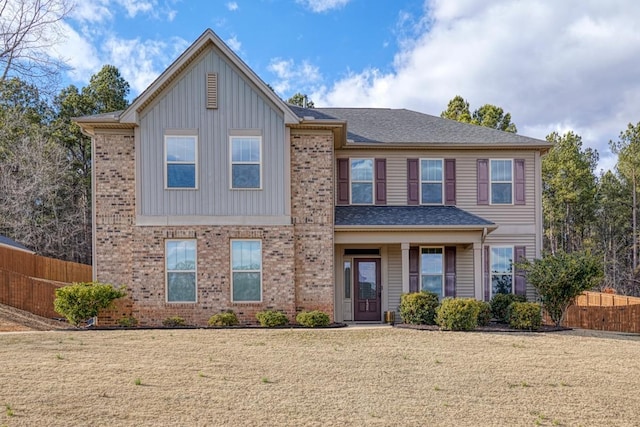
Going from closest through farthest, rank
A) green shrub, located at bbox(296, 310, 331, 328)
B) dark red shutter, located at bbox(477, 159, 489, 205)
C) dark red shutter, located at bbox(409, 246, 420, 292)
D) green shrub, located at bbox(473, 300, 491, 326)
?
green shrub, located at bbox(296, 310, 331, 328) → green shrub, located at bbox(473, 300, 491, 326) → dark red shutter, located at bbox(409, 246, 420, 292) → dark red shutter, located at bbox(477, 159, 489, 205)

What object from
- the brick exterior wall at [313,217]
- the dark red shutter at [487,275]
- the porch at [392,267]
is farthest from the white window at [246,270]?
the dark red shutter at [487,275]

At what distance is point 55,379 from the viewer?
860 centimetres

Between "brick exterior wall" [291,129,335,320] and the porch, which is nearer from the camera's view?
"brick exterior wall" [291,129,335,320]

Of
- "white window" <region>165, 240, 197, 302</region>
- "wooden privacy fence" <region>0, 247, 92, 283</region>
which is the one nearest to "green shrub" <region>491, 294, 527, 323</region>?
"white window" <region>165, 240, 197, 302</region>

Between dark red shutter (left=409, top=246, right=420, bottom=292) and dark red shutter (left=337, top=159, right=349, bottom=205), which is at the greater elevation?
dark red shutter (left=337, top=159, right=349, bottom=205)

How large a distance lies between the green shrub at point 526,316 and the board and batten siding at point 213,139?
7079mm

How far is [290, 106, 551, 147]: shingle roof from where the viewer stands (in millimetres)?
17234

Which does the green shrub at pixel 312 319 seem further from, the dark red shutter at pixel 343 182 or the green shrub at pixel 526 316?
the green shrub at pixel 526 316

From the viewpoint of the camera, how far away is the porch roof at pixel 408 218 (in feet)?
51.1

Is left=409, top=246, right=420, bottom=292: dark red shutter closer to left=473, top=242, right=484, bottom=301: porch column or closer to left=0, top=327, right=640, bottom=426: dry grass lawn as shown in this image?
left=473, top=242, right=484, bottom=301: porch column

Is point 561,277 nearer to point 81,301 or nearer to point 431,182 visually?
point 431,182

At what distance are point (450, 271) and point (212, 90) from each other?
9386mm

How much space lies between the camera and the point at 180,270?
48.2 feet

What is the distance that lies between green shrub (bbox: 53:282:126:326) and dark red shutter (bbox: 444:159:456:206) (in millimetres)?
10763
